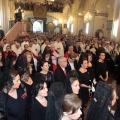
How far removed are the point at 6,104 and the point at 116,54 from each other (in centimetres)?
758

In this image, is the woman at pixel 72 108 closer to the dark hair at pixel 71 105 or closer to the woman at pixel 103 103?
the dark hair at pixel 71 105

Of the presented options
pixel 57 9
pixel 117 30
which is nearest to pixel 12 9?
pixel 57 9

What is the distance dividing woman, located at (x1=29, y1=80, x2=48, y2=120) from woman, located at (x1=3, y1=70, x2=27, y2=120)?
0.90 feet

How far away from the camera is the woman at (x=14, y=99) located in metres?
2.96

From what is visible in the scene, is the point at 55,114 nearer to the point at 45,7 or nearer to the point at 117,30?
the point at 117,30

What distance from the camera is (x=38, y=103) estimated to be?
9.53 ft

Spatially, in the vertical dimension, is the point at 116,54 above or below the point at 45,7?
below

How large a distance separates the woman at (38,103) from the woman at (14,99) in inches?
10.8

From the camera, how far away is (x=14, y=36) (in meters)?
13.1

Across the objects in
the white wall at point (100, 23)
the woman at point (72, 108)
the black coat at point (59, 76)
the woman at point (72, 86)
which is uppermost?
the white wall at point (100, 23)

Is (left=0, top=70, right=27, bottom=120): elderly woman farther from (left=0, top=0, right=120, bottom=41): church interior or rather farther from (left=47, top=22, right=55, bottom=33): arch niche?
(left=47, top=22, right=55, bottom=33): arch niche

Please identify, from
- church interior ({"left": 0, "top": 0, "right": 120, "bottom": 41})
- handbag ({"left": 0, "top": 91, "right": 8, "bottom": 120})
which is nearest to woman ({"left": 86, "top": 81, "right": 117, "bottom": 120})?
handbag ({"left": 0, "top": 91, "right": 8, "bottom": 120})

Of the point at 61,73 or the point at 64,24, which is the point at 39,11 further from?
the point at 61,73

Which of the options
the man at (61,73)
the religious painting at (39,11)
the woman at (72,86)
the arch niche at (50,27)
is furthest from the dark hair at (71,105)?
the arch niche at (50,27)
